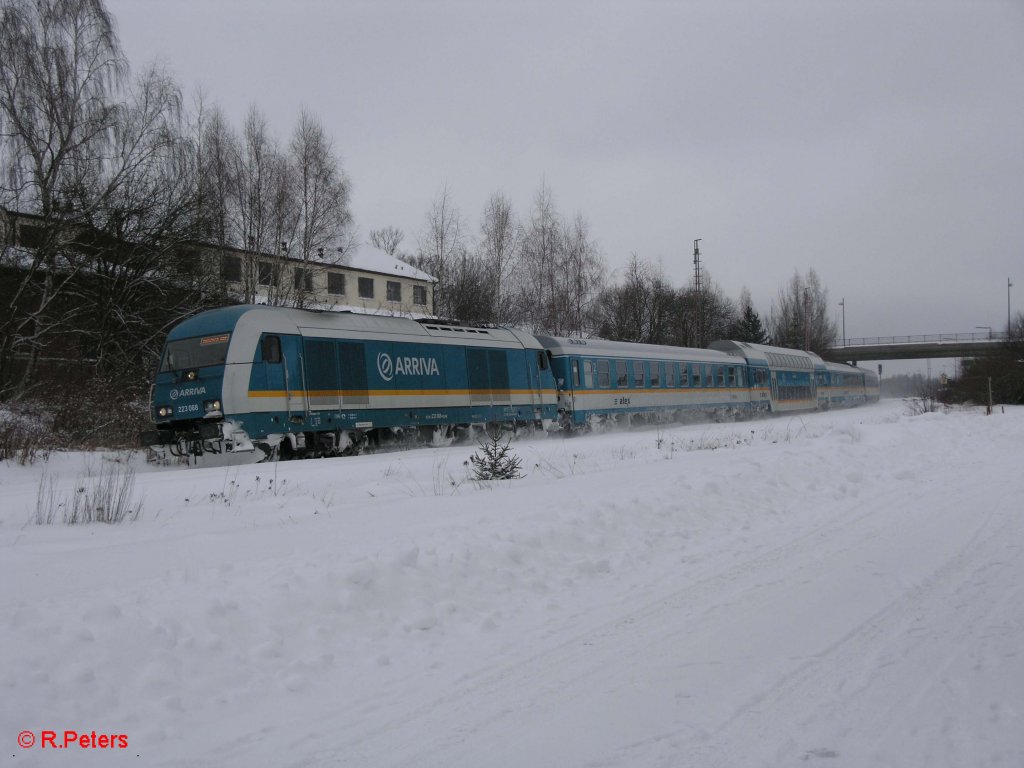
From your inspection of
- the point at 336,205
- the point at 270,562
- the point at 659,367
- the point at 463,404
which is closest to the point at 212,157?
the point at 336,205

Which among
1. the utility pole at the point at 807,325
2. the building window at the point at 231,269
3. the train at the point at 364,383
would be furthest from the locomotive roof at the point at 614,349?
the utility pole at the point at 807,325

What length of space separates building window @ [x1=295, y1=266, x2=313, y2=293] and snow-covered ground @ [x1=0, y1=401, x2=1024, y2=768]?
68.9ft

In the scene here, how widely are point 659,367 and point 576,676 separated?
23.3m

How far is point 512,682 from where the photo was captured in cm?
393

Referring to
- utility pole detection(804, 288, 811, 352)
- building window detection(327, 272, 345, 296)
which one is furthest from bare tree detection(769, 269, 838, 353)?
building window detection(327, 272, 345, 296)

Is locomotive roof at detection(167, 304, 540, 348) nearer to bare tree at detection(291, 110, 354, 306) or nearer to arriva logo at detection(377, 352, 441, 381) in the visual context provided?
arriva logo at detection(377, 352, 441, 381)

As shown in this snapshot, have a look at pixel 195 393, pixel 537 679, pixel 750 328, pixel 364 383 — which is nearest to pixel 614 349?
pixel 364 383

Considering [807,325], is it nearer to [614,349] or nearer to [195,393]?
[614,349]

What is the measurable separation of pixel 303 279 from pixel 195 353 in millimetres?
14044

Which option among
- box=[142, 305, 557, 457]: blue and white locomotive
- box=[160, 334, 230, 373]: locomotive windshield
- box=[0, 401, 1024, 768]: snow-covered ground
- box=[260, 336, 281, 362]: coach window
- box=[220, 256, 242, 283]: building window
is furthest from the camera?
box=[220, 256, 242, 283]: building window

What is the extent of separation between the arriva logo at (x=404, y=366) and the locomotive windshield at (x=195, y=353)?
3.49 metres

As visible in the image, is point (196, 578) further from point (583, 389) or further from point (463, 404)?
point (583, 389)

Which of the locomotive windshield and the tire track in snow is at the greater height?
the locomotive windshield

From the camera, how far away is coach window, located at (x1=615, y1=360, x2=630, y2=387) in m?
24.4
